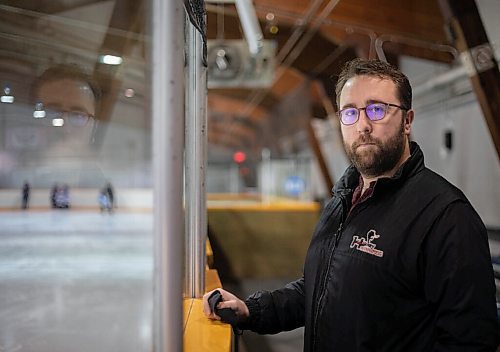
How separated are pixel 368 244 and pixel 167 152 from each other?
2.11 ft

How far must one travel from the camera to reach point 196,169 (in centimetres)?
216

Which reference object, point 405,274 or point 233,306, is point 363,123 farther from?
point 233,306

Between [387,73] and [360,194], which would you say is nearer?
[387,73]

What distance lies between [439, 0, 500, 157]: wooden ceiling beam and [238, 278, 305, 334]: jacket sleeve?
11.8ft

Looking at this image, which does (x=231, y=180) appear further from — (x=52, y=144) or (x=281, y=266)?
(x=281, y=266)

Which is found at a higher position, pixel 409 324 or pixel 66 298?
pixel 409 324

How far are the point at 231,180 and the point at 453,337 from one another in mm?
17854

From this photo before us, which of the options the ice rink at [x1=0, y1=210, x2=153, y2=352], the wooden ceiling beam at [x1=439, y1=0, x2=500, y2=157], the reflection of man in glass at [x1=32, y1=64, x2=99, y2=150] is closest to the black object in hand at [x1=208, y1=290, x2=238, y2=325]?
the ice rink at [x1=0, y1=210, x2=153, y2=352]

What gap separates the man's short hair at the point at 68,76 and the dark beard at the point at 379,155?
183cm

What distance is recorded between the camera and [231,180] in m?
18.9

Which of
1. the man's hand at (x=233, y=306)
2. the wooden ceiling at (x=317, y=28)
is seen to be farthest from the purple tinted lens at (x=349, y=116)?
the wooden ceiling at (x=317, y=28)

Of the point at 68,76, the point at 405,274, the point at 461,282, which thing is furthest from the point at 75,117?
the point at 461,282

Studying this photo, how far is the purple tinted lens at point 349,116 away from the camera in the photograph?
136 cm

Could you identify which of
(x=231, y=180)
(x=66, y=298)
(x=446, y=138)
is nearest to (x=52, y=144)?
(x=231, y=180)
